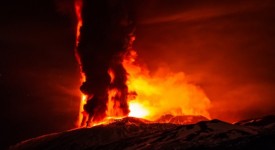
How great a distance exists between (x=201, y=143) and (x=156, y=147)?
14.0 metres

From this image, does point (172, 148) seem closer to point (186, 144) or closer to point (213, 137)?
point (186, 144)

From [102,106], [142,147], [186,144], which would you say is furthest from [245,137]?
[102,106]

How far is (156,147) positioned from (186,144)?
370 inches

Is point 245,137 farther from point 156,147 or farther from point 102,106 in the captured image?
point 102,106

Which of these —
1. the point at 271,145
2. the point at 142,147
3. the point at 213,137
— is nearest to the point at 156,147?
the point at 142,147

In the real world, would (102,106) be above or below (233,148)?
above

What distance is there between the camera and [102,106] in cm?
19812

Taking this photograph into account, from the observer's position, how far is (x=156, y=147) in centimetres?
18988

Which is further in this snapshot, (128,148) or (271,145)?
(128,148)

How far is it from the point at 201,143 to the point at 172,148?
33.3 feet

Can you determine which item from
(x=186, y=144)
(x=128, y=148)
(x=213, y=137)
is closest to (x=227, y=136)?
(x=213, y=137)

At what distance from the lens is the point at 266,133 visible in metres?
196

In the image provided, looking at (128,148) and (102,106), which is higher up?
(102,106)

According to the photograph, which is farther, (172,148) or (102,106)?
(102,106)
